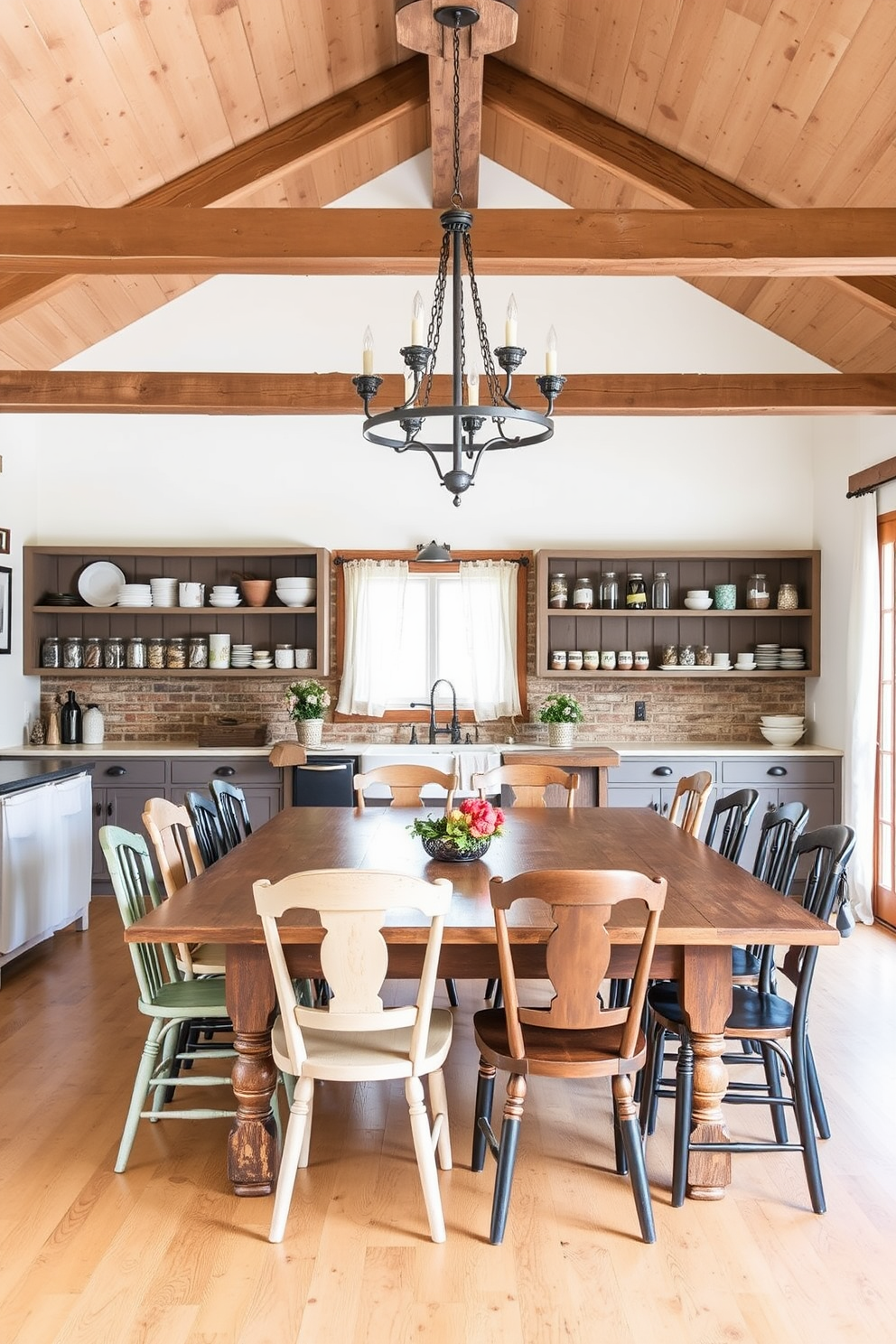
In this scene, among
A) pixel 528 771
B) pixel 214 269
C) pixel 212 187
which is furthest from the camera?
pixel 212 187

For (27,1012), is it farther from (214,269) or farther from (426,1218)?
(214,269)

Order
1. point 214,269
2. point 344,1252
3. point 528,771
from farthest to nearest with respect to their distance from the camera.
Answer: point 528,771
point 214,269
point 344,1252

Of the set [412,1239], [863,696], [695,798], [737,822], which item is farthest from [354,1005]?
[863,696]

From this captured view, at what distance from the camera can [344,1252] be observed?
8.73ft

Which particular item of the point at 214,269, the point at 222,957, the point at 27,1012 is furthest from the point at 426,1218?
the point at 214,269

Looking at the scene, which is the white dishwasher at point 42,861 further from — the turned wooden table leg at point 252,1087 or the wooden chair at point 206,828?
the turned wooden table leg at point 252,1087

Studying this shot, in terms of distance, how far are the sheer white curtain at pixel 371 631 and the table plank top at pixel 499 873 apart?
7.71 ft

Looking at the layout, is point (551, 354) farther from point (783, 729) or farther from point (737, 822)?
point (783, 729)

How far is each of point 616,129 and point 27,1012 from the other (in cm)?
530

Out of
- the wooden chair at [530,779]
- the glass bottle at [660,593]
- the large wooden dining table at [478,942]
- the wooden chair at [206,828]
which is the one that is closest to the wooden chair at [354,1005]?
the large wooden dining table at [478,942]

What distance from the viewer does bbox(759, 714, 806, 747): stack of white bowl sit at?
6.99 m

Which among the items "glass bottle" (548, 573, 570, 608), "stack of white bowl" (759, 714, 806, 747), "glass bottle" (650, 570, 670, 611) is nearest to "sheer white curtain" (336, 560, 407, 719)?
"glass bottle" (548, 573, 570, 608)

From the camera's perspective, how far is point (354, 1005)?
2.71 metres

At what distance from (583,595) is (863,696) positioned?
183 centimetres
